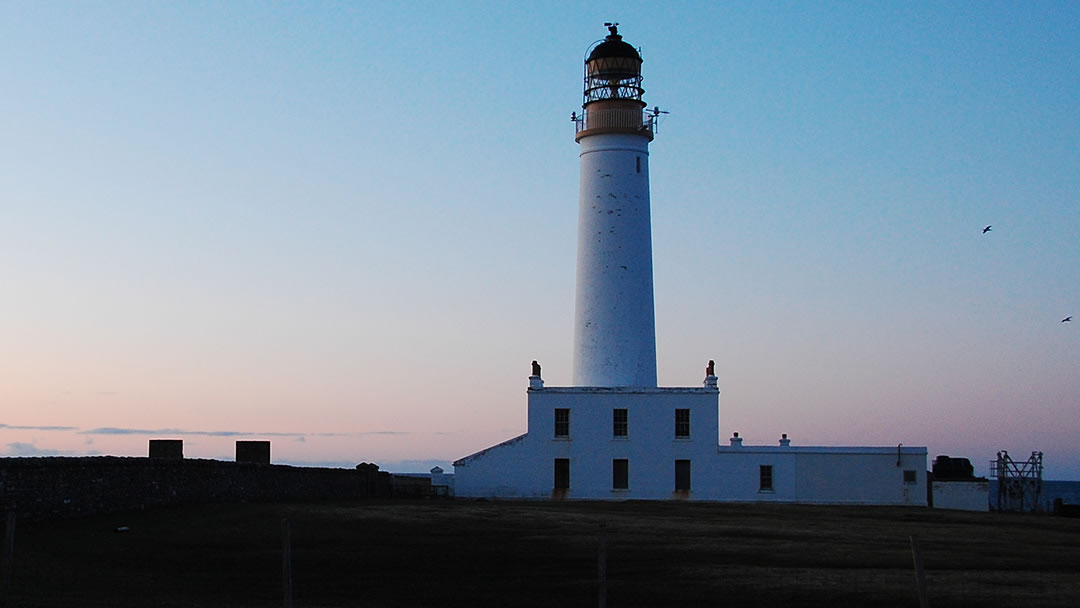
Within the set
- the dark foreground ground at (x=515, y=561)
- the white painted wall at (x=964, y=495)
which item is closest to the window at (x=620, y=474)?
the white painted wall at (x=964, y=495)

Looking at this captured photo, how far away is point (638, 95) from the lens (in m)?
44.4

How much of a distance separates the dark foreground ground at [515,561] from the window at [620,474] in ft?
39.2

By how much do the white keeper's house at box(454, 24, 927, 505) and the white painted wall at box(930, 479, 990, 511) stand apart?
2.23ft

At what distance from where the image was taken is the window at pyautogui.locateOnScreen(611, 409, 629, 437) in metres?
41.8

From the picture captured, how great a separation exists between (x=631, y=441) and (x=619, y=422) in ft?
2.32

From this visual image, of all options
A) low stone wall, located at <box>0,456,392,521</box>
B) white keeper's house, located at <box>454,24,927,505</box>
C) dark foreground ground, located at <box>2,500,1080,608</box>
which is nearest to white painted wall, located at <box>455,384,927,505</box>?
white keeper's house, located at <box>454,24,927,505</box>

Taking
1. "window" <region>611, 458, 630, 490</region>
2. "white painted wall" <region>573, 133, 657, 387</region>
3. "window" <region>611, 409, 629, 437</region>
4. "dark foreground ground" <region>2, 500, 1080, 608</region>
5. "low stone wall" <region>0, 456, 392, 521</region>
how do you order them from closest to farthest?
"dark foreground ground" <region>2, 500, 1080, 608</region>, "low stone wall" <region>0, 456, 392, 521</region>, "window" <region>611, 458, 630, 490</region>, "window" <region>611, 409, 629, 437</region>, "white painted wall" <region>573, 133, 657, 387</region>

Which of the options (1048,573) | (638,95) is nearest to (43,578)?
(1048,573)

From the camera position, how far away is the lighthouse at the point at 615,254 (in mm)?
Result: 42375

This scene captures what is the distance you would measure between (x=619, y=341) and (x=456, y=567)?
2349 cm

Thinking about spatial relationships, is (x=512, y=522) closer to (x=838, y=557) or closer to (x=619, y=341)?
(x=838, y=557)

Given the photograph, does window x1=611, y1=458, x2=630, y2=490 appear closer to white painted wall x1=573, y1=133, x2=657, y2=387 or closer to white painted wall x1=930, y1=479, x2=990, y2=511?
white painted wall x1=573, y1=133, x2=657, y2=387

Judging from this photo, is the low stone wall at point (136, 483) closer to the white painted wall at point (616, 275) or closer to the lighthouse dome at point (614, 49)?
the white painted wall at point (616, 275)

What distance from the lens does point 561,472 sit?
41.9m
